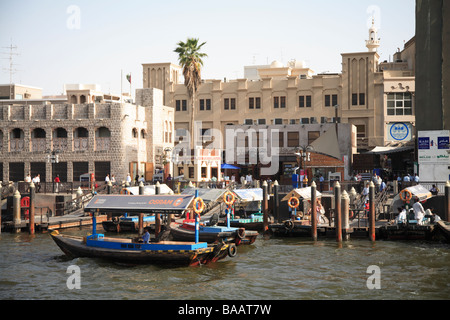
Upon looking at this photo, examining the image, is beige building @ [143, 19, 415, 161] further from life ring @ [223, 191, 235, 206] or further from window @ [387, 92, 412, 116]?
life ring @ [223, 191, 235, 206]

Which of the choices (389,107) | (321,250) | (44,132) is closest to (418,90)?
(389,107)

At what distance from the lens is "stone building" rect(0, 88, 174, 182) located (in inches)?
2406

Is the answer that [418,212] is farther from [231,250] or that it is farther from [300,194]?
[231,250]

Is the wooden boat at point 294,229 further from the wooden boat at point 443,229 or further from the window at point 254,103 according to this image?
the window at point 254,103

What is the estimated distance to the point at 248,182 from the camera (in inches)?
2106

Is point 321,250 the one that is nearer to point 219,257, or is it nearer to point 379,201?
point 219,257

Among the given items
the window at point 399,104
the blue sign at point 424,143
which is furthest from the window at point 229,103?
the blue sign at point 424,143

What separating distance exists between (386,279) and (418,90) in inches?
1286

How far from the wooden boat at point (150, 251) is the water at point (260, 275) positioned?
0.42 m

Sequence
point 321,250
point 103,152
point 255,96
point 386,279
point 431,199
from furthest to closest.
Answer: point 255,96, point 103,152, point 431,199, point 321,250, point 386,279

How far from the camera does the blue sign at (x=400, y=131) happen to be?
228 feet

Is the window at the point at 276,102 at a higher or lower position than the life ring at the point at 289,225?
higher

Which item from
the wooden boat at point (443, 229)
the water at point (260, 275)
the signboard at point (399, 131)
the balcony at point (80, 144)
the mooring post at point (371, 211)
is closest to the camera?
the water at point (260, 275)
